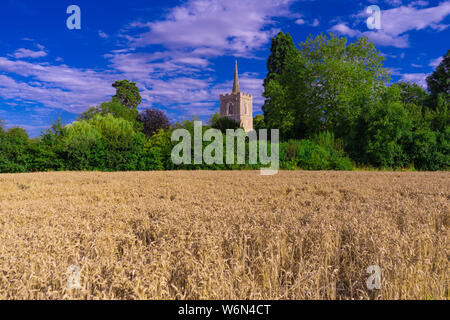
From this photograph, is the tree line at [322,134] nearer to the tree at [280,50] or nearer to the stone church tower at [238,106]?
the tree at [280,50]

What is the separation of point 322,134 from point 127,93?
48.2 m

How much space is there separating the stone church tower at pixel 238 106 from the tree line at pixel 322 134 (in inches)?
1970

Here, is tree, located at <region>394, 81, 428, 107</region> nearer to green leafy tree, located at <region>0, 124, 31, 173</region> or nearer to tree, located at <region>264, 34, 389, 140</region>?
tree, located at <region>264, 34, 389, 140</region>

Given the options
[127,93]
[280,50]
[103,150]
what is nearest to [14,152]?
[103,150]

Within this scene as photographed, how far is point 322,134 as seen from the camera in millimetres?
21500

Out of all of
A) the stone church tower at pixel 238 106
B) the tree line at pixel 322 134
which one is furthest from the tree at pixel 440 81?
the stone church tower at pixel 238 106

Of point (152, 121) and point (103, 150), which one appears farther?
point (152, 121)

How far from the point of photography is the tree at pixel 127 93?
58562 mm

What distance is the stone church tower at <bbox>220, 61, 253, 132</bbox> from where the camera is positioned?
8069 cm

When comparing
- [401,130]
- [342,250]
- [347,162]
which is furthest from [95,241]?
[401,130]

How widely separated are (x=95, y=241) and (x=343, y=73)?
95.2 feet

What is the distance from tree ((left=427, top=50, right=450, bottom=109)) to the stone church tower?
48.9 meters

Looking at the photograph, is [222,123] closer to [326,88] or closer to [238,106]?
[326,88]

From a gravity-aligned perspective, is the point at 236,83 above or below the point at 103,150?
above
